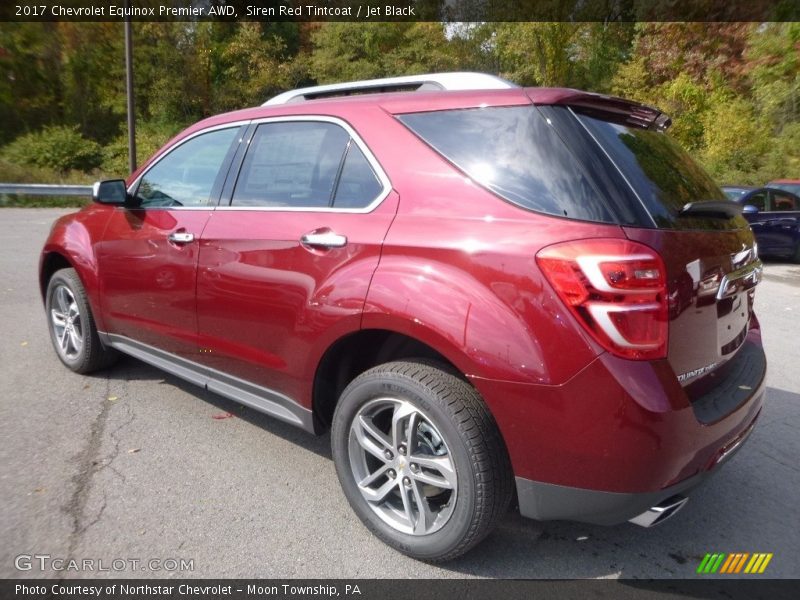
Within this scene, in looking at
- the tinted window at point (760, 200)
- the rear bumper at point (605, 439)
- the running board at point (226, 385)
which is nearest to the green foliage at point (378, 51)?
the tinted window at point (760, 200)

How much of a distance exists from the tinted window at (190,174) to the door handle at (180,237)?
0.19m

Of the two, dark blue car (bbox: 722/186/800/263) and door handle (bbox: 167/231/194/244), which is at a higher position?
door handle (bbox: 167/231/194/244)

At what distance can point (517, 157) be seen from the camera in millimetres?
2234

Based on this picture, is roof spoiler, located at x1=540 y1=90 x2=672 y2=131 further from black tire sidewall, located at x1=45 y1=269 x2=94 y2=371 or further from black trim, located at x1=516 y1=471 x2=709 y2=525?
black tire sidewall, located at x1=45 y1=269 x2=94 y2=371

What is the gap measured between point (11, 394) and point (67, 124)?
3627cm

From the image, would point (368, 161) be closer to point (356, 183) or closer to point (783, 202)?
point (356, 183)

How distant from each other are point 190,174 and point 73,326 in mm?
1733

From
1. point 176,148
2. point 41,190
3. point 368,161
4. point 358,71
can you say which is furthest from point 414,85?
point 358,71

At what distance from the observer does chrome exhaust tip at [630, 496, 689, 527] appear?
2.07m

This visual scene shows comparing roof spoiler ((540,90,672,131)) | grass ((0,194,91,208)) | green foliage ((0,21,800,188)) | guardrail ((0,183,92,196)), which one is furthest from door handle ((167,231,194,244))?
green foliage ((0,21,800,188))

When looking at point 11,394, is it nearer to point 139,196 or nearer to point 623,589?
point 139,196

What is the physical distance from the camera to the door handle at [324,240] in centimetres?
255

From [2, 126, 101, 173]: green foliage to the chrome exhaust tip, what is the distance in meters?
32.1

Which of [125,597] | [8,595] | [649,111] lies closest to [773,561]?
[649,111]
